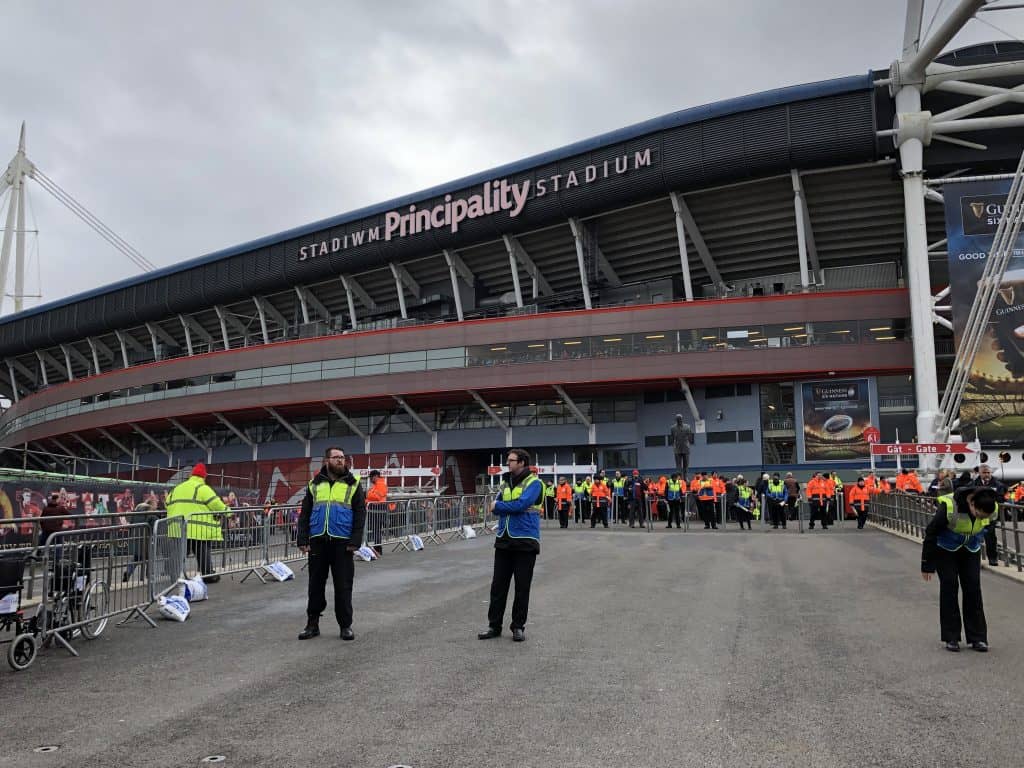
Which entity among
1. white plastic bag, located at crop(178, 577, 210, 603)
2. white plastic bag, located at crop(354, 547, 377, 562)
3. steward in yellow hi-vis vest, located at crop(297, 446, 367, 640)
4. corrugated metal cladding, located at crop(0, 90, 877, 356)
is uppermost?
corrugated metal cladding, located at crop(0, 90, 877, 356)

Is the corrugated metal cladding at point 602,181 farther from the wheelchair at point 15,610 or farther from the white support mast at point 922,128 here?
the wheelchair at point 15,610

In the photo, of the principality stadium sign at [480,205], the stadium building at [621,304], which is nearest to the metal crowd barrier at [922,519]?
the stadium building at [621,304]

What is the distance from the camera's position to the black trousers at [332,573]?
25.7 ft

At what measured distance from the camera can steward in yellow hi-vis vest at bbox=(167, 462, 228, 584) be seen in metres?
11.1

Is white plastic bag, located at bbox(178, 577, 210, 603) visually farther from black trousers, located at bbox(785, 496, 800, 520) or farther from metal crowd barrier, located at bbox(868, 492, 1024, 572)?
black trousers, located at bbox(785, 496, 800, 520)

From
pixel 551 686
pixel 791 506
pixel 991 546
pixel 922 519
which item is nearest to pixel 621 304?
pixel 791 506

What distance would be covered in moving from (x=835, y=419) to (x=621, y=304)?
42.3 feet

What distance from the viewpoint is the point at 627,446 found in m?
41.9

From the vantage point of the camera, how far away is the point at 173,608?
902 cm

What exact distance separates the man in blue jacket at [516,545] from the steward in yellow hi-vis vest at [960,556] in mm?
3698

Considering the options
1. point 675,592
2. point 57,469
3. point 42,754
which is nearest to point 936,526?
point 675,592

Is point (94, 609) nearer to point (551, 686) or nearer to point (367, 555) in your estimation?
point (551, 686)

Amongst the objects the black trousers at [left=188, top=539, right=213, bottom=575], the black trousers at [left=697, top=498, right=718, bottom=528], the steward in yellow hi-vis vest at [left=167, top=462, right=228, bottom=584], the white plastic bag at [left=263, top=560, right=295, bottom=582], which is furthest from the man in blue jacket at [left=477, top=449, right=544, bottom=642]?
the black trousers at [left=697, top=498, right=718, bottom=528]

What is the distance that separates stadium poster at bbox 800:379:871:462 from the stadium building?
96 millimetres
